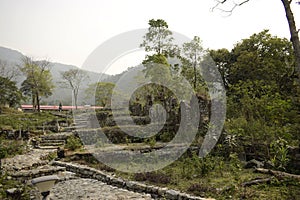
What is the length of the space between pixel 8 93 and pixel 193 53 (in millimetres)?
20648

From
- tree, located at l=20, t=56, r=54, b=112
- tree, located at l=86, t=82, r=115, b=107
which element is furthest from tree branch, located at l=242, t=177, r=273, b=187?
tree, located at l=20, t=56, r=54, b=112

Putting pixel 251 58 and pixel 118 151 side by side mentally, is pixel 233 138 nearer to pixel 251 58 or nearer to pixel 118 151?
pixel 118 151

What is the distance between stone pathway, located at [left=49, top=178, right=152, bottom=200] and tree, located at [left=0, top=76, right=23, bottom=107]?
2339cm

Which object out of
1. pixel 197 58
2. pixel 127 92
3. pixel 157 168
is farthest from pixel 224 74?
pixel 157 168

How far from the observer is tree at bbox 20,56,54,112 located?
2948 centimetres

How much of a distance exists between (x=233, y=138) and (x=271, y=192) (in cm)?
305

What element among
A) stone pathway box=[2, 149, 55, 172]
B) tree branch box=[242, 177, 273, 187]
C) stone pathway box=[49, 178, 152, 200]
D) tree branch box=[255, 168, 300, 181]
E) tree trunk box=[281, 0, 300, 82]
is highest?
tree trunk box=[281, 0, 300, 82]

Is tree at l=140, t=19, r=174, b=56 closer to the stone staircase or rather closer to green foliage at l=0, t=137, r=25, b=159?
the stone staircase

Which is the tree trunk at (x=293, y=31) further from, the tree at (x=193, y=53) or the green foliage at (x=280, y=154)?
the tree at (x=193, y=53)

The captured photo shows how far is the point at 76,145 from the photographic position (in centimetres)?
962

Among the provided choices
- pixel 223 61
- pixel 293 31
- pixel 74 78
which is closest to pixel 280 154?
pixel 293 31

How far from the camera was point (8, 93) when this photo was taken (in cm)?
2661

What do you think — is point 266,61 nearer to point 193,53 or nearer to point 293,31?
point 193,53

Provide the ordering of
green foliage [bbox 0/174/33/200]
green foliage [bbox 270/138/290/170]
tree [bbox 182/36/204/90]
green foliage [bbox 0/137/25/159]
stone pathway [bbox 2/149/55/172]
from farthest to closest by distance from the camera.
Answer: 1. tree [bbox 182/36/204/90]
2. green foliage [bbox 0/137/25/159]
3. stone pathway [bbox 2/149/55/172]
4. green foliage [bbox 270/138/290/170]
5. green foliage [bbox 0/174/33/200]
